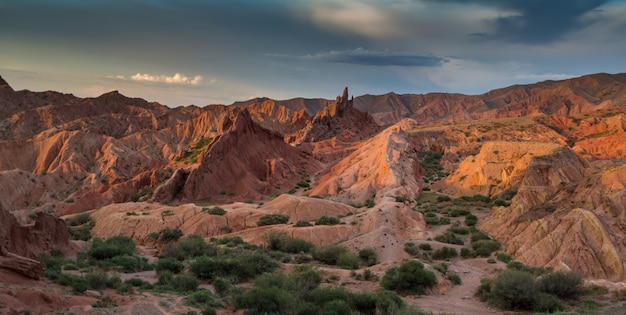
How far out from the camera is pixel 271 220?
120 ft

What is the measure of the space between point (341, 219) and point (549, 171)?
2307 cm

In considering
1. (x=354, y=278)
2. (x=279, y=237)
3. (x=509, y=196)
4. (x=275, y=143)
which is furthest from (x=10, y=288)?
(x=275, y=143)

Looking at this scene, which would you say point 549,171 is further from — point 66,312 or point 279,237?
point 66,312

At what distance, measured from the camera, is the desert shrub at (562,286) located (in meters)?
19.1

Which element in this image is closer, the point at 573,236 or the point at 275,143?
the point at 573,236

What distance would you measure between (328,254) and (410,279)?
6921 millimetres

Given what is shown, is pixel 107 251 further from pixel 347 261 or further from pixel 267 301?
pixel 267 301

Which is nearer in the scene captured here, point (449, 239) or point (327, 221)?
point (449, 239)

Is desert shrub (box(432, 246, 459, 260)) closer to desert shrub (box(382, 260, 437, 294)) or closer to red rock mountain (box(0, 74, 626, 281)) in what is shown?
red rock mountain (box(0, 74, 626, 281))

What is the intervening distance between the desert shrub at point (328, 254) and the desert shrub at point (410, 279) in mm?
5660

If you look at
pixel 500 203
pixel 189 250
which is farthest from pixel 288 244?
pixel 500 203

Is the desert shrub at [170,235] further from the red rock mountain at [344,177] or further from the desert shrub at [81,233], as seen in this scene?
the desert shrub at [81,233]

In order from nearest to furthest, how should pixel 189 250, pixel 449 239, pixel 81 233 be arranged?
pixel 189 250, pixel 449 239, pixel 81 233

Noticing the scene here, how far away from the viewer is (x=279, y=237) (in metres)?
30.2
